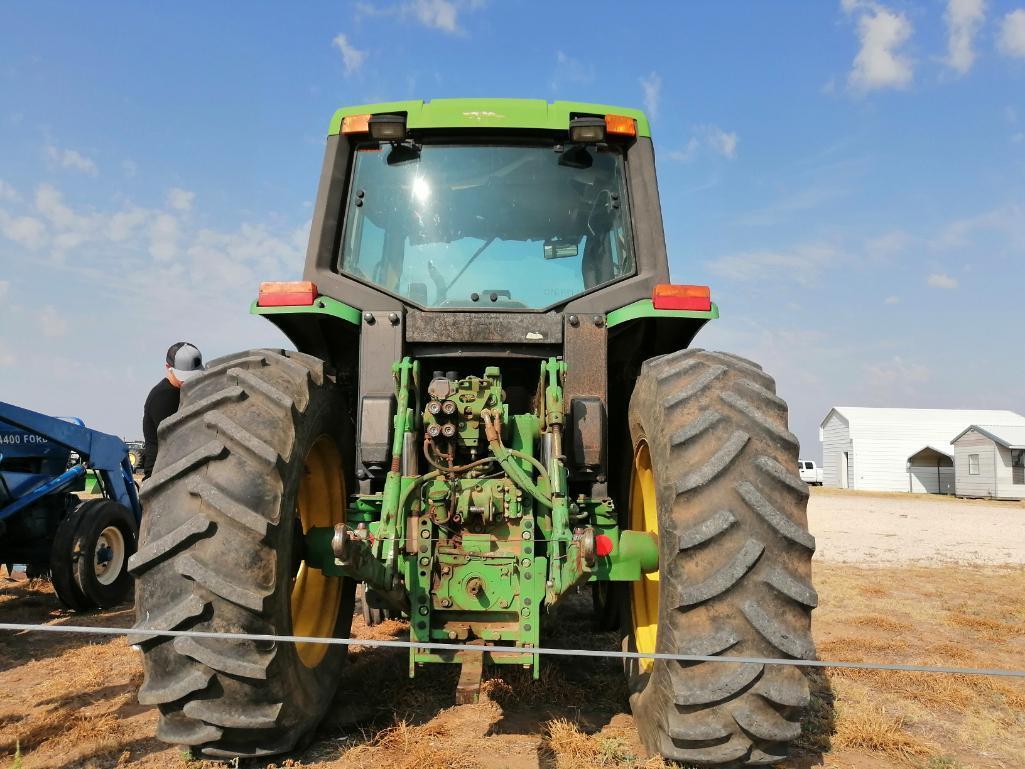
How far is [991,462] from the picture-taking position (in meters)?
29.8

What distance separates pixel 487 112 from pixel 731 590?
273 centimetres

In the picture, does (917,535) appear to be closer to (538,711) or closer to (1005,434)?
(538,711)

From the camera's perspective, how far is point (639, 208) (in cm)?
392

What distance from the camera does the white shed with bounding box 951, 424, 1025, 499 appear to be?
95.8 feet

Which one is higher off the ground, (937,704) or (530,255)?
(530,255)

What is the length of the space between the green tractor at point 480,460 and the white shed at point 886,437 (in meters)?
39.0

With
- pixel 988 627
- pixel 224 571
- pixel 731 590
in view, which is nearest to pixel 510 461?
pixel 731 590

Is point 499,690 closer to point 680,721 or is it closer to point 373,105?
point 680,721

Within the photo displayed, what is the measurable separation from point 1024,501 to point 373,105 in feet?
106

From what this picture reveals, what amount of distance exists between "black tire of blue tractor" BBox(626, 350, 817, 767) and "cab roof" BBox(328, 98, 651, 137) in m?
2.01

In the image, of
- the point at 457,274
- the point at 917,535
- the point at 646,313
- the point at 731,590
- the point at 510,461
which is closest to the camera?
the point at 731,590

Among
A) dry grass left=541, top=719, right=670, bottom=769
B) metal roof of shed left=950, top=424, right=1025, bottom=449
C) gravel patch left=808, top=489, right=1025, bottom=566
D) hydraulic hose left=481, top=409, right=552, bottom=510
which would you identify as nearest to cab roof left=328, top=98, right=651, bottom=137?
hydraulic hose left=481, top=409, right=552, bottom=510

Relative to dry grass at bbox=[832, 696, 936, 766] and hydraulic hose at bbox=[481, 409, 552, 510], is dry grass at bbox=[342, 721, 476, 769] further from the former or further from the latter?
dry grass at bbox=[832, 696, 936, 766]

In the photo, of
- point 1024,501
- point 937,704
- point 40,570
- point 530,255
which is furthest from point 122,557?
point 1024,501
